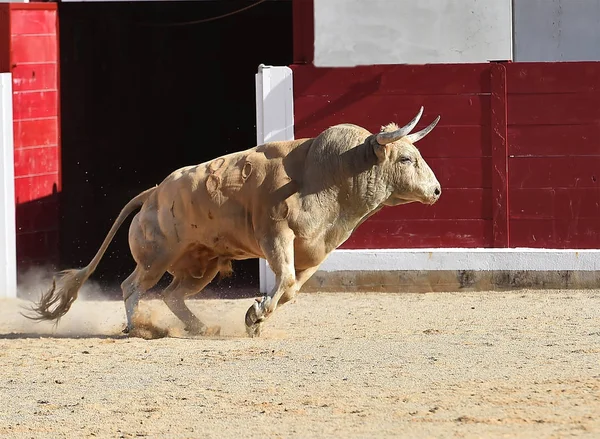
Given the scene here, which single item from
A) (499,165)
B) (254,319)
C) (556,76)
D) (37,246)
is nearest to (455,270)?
(499,165)

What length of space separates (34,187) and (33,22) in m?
1.37

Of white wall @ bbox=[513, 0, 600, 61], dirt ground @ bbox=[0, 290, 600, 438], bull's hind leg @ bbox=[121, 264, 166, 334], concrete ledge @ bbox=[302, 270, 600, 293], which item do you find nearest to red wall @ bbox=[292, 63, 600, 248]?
concrete ledge @ bbox=[302, 270, 600, 293]

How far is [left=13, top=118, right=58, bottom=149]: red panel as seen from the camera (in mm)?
11344

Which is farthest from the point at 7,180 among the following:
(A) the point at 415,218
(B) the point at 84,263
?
(A) the point at 415,218

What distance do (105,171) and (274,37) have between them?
2.88 meters

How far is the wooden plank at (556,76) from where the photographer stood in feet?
35.8

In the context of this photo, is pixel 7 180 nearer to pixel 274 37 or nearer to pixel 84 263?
pixel 84 263

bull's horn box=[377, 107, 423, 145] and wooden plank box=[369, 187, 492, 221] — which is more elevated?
bull's horn box=[377, 107, 423, 145]

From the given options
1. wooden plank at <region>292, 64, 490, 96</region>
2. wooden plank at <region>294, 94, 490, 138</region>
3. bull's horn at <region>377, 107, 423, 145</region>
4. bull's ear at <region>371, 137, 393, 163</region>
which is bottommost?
bull's ear at <region>371, 137, 393, 163</region>

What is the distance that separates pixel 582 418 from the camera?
5844 millimetres

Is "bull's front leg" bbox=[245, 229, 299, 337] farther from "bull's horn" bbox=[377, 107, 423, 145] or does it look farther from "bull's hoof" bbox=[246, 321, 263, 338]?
"bull's horn" bbox=[377, 107, 423, 145]

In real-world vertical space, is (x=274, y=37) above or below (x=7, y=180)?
above

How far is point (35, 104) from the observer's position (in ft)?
37.9

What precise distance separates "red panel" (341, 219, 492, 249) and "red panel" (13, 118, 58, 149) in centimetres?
276
